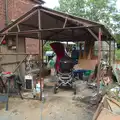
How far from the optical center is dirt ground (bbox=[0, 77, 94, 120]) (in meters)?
4.08

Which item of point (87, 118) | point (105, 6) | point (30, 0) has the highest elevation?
point (105, 6)

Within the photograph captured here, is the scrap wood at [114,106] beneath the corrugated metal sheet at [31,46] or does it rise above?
beneath

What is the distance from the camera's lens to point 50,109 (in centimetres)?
458

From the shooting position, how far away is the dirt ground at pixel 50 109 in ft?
13.4

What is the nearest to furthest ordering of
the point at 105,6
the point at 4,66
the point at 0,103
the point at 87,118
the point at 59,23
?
1. the point at 87,118
2. the point at 0,103
3. the point at 4,66
4. the point at 59,23
5. the point at 105,6

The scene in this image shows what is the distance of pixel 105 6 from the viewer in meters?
18.3

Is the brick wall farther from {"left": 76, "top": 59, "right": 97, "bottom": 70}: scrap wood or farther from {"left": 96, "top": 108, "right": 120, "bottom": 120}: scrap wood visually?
{"left": 96, "top": 108, "right": 120, "bottom": 120}: scrap wood

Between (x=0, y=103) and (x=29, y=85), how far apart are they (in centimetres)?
154

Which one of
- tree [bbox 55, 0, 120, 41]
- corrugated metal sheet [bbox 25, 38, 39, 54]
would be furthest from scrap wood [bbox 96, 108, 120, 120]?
tree [bbox 55, 0, 120, 41]

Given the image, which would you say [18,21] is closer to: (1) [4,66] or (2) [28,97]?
(1) [4,66]

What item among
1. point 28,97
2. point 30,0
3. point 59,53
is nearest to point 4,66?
point 28,97

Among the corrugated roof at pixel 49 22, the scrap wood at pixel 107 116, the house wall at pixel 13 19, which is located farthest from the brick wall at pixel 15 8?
the scrap wood at pixel 107 116

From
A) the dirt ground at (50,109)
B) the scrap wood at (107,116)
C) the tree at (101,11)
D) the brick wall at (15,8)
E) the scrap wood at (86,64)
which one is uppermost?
the tree at (101,11)

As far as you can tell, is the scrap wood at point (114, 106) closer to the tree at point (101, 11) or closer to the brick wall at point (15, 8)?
the brick wall at point (15, 8)
